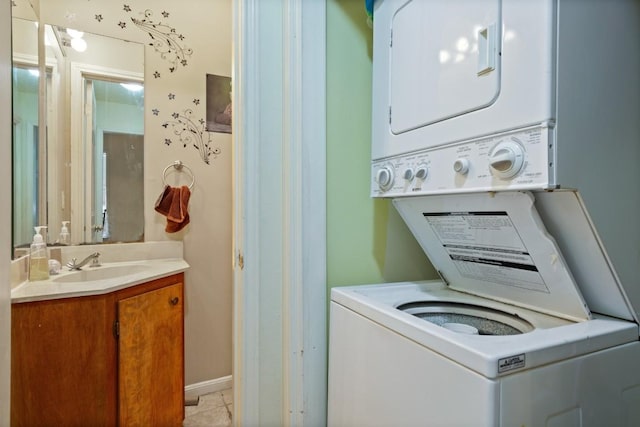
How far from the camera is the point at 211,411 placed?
6.57 ft

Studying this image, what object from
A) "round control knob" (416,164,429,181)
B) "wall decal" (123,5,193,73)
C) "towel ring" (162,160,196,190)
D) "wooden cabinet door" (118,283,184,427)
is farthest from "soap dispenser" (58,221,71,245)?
"round control knob" (416,164,429,181)

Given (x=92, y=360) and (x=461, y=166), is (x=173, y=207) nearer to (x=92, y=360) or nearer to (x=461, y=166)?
(x=92, y=360)

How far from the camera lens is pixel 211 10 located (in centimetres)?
221

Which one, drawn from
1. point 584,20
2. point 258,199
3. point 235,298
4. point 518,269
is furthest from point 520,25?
point 235,298

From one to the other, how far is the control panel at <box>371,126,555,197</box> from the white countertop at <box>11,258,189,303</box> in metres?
1.23

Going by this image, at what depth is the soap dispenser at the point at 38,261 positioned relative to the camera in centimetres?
150

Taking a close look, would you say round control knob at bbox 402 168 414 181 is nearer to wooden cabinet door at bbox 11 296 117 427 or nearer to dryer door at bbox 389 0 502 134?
dryer door at bbox 389 0 502 134

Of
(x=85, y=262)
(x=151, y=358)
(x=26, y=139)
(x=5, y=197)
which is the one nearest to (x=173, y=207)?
(x=85, y=262)

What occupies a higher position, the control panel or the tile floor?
the control panel

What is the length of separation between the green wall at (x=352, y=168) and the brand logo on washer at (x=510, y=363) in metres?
0.64

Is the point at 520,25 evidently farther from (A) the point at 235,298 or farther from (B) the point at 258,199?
(A) the point at 235,298

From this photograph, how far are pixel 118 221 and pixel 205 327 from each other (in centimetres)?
89

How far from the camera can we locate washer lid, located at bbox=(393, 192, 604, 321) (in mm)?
730

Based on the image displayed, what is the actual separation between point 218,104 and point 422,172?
1.81 meters
